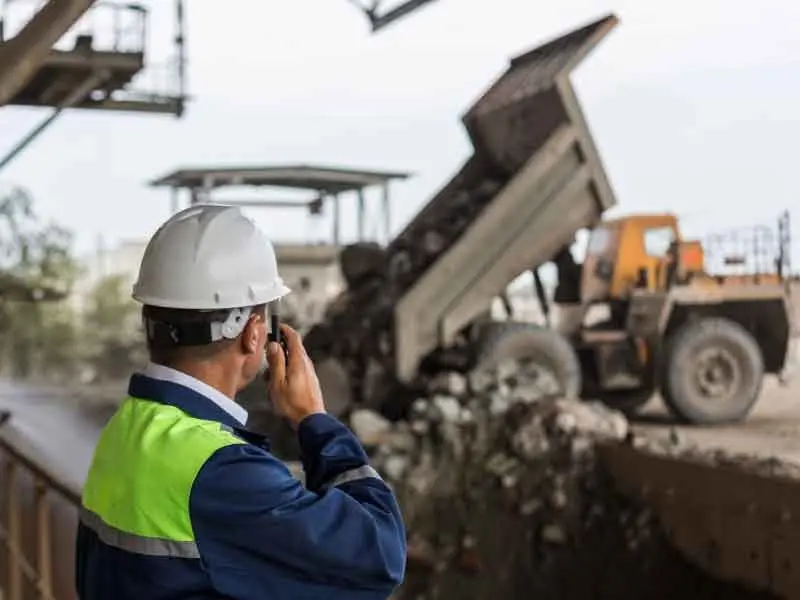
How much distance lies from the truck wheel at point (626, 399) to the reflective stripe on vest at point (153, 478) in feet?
24.1

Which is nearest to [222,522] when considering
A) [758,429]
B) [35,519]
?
→ [35,519]

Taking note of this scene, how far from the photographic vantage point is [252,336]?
1368 mm

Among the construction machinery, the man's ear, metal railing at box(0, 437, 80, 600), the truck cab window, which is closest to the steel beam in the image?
metal railing at box(0, 437, 80, 600)

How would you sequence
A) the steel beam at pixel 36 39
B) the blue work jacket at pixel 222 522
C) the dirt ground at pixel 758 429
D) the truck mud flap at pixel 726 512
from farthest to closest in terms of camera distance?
1. the dirt ground at pixel 758 429
2. the truck mud flap at pixel 726 512
3. the steel beam at pixel 36 39
4. the blue work jacket at pixel 222 522

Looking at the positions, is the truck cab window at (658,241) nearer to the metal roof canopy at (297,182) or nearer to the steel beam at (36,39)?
the metal roof canopy at (297,182)

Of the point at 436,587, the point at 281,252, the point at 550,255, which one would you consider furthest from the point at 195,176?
the point at 436,587

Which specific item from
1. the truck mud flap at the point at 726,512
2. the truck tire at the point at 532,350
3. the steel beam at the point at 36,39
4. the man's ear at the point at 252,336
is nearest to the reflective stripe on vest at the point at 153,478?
the man's ear at the point at 252,336

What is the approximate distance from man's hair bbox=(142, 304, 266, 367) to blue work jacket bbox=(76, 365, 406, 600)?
32 mm

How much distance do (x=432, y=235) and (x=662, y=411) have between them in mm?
2262

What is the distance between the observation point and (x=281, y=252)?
1265 centimetres

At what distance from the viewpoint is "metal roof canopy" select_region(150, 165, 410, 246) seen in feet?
39.1

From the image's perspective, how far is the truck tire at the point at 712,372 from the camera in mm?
8008

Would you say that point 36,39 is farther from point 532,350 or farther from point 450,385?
point 532,350

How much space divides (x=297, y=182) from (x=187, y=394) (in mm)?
11543
